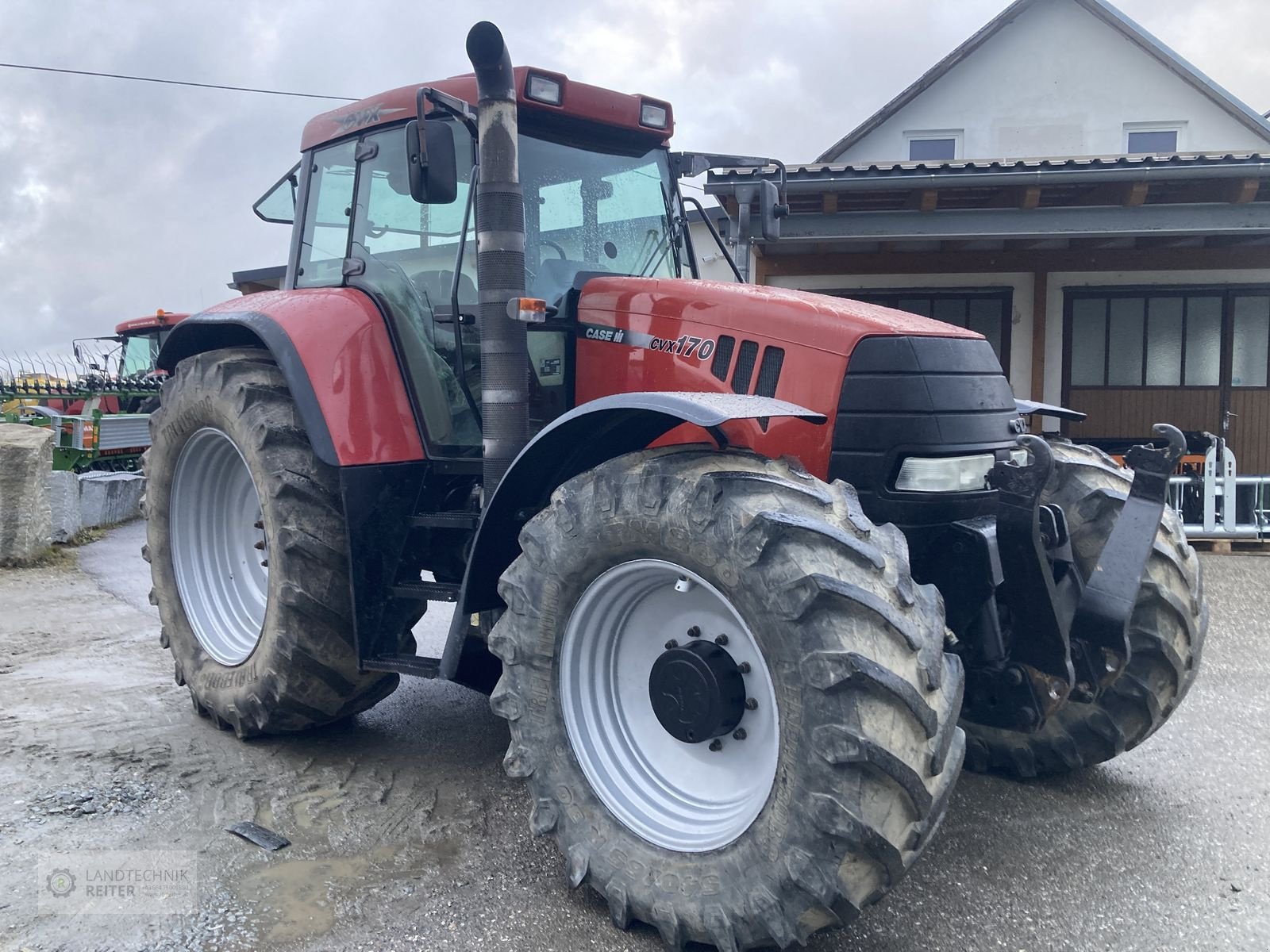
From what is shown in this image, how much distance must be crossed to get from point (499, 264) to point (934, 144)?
1493 centimetres

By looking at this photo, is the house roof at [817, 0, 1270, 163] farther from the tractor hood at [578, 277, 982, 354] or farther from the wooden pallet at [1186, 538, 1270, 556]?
the tractor hood at [578, 277, 982, 354]

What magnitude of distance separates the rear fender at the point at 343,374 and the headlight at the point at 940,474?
1.83m

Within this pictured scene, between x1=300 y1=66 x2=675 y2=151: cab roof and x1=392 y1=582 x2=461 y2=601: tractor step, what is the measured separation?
175 centimetres

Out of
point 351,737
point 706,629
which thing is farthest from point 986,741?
point 351,737

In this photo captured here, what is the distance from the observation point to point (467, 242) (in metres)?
3.81

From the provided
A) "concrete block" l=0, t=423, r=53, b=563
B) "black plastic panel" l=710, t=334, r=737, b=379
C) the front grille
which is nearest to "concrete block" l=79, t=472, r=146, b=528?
"concrete block" l=0, t=423, r=53, b=563

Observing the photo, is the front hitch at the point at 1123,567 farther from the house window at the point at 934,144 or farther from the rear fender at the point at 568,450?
the house window at the point at 934,144

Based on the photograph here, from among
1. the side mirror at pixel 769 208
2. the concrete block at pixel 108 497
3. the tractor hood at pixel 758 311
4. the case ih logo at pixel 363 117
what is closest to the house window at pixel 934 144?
the concrete block at pixel 108 497

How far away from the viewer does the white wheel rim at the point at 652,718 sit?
273 cm

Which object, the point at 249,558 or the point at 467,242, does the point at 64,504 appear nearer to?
the point at 249,558

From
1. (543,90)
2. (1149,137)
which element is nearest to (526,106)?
(543,90)

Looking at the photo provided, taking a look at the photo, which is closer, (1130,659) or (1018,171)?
(1130,659)

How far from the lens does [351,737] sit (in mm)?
4285

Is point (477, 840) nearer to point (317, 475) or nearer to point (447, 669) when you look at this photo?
point (447, 669)
